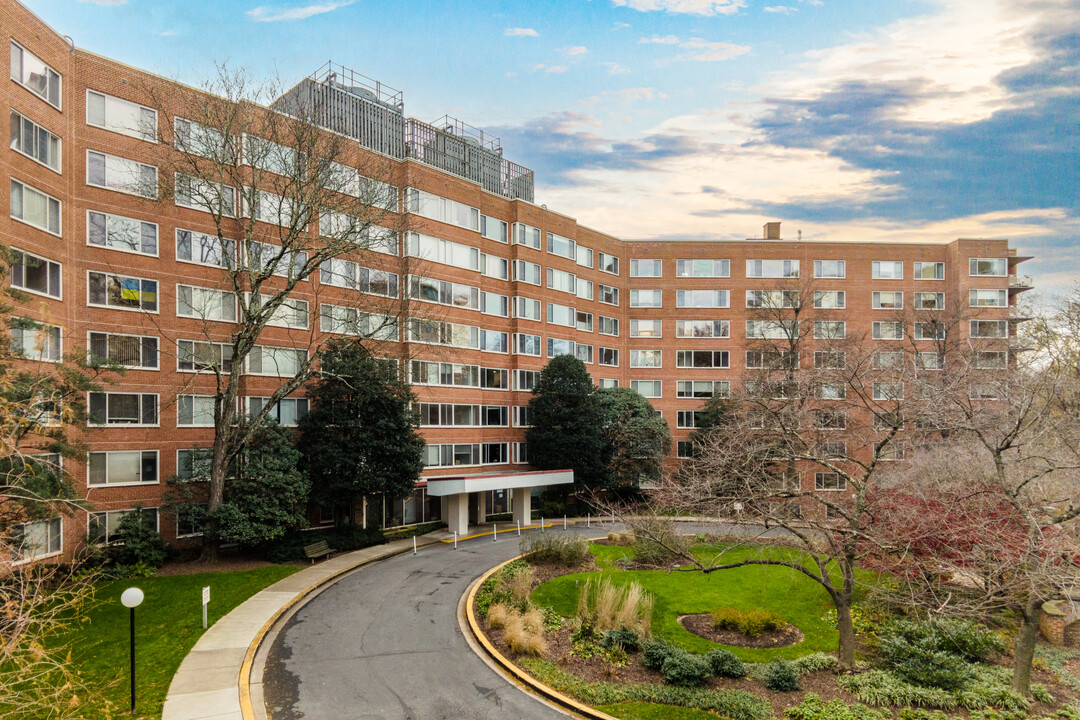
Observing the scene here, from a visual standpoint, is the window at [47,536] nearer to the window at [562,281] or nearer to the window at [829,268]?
Answer: the window at [562,281]

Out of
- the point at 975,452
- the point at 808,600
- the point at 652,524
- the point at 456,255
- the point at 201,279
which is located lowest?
the point at 808,600

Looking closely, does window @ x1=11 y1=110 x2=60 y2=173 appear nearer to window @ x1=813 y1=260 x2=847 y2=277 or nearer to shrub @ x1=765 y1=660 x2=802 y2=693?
shrub @ x1=765 y1=660 x2=802 y2=693

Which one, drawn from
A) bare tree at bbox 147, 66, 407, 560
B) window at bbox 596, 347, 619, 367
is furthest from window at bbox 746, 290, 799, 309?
bare tree at bbox 147, 66, 407, 560

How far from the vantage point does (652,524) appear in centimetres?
2634

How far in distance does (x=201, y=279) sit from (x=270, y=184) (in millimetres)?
6067

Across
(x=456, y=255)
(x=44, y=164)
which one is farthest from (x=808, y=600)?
(x=44, y=164)

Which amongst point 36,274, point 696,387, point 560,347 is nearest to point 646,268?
point 696,387

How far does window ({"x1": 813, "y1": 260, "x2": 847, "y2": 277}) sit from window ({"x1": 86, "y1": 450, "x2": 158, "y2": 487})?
5188 centimetres

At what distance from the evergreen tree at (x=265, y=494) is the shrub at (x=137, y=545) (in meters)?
2.49

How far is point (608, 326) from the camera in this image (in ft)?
184

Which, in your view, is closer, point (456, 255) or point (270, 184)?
point (270, 184)

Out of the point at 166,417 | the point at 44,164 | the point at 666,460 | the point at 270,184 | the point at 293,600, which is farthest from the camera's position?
the point at 666,460

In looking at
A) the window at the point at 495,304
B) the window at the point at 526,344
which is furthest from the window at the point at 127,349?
the window at the point at 526,344

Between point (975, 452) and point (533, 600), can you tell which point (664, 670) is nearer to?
point (533, 600)
